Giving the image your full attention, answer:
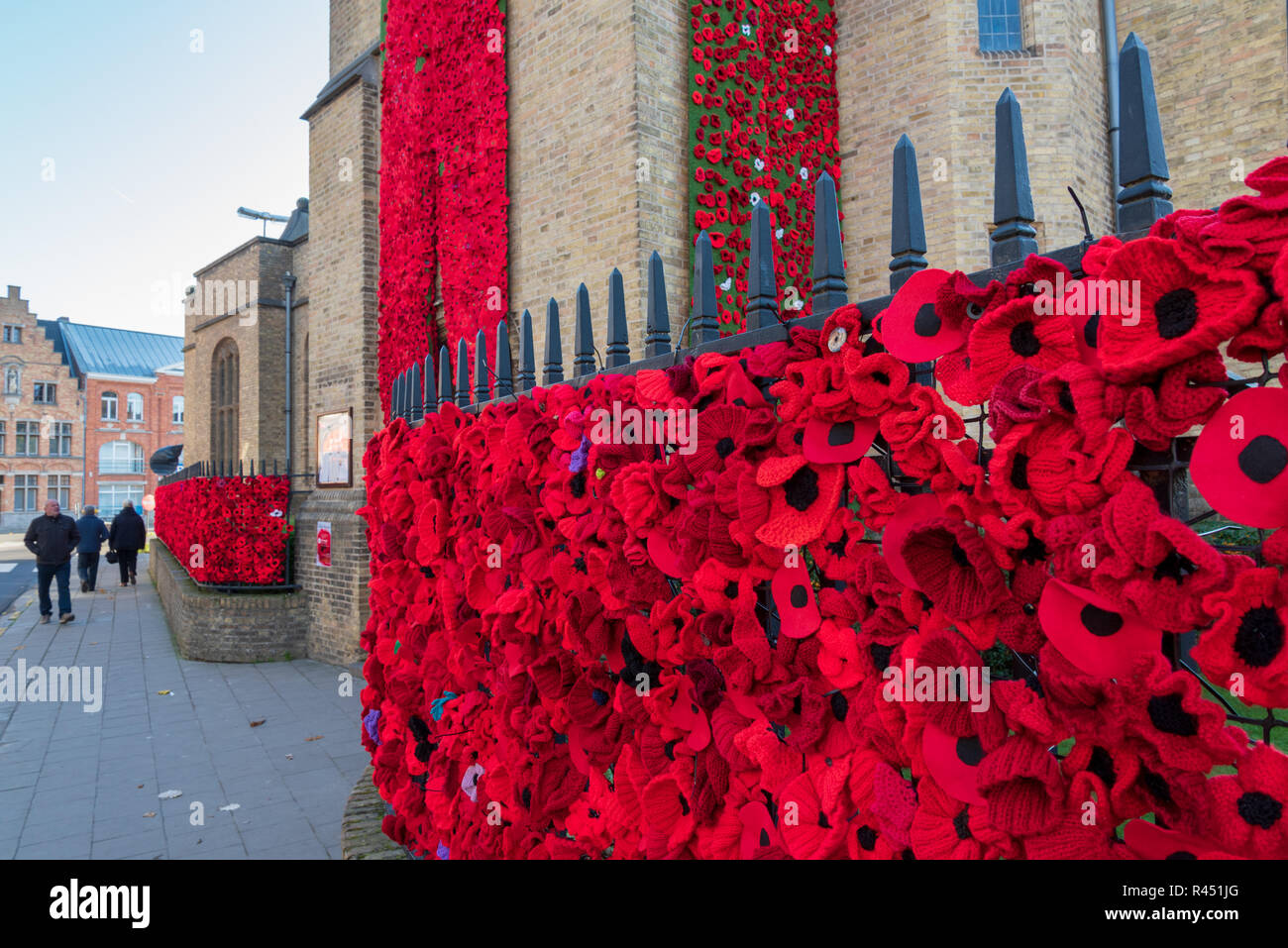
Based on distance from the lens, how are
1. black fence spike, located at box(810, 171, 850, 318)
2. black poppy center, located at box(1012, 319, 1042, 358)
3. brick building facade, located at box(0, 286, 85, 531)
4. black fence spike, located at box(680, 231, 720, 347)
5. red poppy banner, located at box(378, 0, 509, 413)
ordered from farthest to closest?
brick building facade, located at box(0, 286, 85, 531)
red poppy banner, located at box(378, 0, 509, 413)
black fence spike, located at box(680, 231, 720, 347)
black fence spike, located at box(810, 171, 850, 318)
black poppy center, located at box(1012, 319, 1042, 358)

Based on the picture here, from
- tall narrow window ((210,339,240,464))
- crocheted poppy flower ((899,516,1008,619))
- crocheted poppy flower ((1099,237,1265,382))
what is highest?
tall narrow window ((210,339,240,464))

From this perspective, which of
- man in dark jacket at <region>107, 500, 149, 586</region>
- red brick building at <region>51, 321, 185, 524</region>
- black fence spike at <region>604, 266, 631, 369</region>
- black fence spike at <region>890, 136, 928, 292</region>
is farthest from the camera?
red brick building at <region>51, 321, 185, 524</region>

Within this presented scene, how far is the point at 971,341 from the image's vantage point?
130 cm

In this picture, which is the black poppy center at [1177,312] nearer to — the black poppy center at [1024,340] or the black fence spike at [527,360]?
the black poppy center at [1024,340]

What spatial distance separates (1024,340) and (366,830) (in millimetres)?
3726

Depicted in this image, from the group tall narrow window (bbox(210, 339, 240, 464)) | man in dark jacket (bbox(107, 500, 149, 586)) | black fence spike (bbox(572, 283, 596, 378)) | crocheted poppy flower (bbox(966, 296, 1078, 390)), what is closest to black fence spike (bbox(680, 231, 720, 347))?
black fence spike (bbox(572, 283, 596, 378))

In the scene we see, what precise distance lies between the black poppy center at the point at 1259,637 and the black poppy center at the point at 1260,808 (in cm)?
19

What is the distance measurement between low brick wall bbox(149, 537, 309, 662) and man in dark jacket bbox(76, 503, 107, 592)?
7.13 metres

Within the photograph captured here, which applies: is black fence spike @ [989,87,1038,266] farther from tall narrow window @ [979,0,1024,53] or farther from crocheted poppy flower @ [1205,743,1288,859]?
tall narrow window @ [979,0,1024,53]

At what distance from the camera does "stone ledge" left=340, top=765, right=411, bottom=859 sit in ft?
11.2

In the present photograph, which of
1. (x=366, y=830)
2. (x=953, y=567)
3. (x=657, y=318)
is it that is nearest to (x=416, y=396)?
(x=657, y=318)
